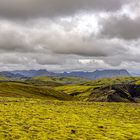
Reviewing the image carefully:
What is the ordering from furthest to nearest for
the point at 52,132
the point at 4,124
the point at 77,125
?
the point at 77,125 → the point at 4,124 → the point at 52,132

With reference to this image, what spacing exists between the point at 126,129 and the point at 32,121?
43.6ft

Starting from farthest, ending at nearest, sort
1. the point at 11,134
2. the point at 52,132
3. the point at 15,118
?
the point at 15,118 < the point at 52,132 < the point at 11,134

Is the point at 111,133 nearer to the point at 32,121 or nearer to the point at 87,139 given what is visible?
the point at 87,139

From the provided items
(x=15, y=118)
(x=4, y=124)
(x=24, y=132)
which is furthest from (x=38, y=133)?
(x=15, y=118)

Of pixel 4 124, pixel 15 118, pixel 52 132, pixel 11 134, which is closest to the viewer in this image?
pixel 11 134

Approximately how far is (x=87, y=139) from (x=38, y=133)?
5631 millimetres

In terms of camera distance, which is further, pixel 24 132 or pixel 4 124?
pixel 4 124

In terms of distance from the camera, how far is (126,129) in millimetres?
39250

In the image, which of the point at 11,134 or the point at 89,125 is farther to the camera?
the point at 89,125

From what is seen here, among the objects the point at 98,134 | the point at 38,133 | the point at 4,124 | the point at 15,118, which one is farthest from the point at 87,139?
the point at 15,118

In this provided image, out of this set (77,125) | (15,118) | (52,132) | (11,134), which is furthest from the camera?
(15,118)

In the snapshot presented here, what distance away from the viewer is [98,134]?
34562 mm

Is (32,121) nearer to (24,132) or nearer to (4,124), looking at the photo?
(4,124)

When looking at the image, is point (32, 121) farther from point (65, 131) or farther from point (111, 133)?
point (111, 133)
